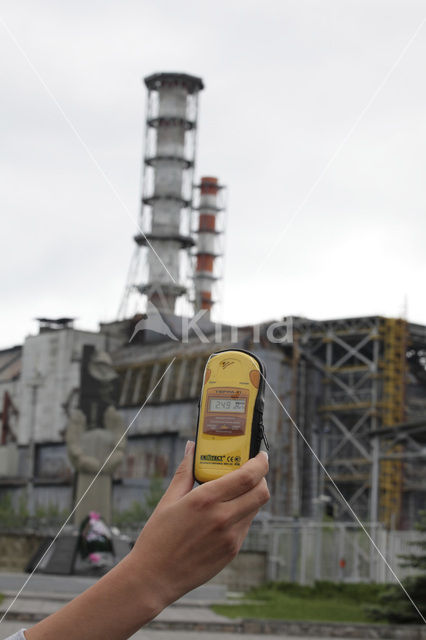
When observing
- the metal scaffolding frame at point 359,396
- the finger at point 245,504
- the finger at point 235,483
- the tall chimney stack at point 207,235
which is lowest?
the finger at point 245,504

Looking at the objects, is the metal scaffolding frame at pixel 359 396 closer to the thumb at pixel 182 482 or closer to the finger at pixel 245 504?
the thumb at pixel 182 482

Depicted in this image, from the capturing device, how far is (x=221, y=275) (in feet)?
330

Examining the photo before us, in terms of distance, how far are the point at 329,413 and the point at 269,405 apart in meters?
4.41

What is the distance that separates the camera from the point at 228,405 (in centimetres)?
270

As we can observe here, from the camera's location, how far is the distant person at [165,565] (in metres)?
2.19

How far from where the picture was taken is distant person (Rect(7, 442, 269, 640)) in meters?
2.19

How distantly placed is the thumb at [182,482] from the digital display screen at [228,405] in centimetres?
12

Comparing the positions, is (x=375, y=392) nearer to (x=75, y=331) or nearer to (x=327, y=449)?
(x=327, y=449)

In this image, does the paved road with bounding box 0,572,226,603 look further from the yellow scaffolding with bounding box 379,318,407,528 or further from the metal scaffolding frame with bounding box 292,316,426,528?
the metal scaffolding frame with bounding box 292,316,426,528

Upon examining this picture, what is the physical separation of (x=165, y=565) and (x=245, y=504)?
199mm

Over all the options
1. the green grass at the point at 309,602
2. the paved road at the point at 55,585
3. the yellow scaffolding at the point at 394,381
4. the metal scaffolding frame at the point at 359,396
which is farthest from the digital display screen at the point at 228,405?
the yellow scaffolding at the point at 394,381

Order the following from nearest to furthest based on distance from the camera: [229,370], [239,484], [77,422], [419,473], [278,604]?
[239,484] → [229,370] → [278,604] → [77,422] → [419,473]

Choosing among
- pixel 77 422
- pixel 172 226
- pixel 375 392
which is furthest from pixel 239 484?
pixel 172 226

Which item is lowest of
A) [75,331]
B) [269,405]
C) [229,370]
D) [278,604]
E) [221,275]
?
[278,604]
